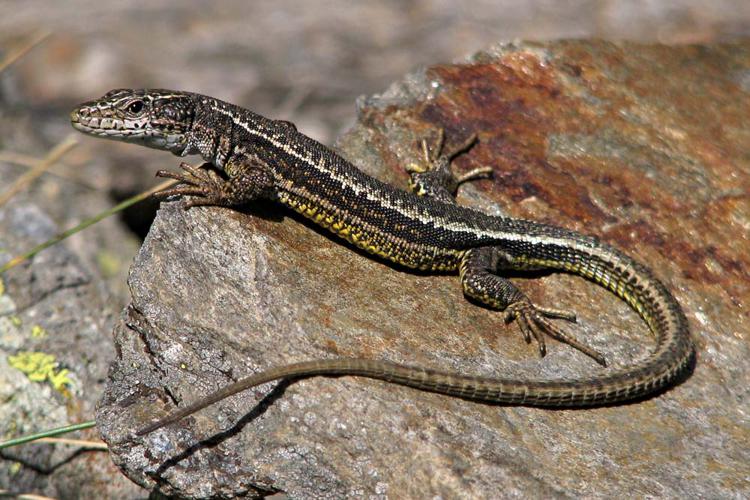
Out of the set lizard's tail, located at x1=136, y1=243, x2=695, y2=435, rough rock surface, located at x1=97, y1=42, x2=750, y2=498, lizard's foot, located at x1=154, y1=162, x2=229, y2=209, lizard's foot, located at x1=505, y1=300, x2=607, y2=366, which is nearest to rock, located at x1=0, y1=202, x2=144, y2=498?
rough rock surface, located at x1=97, y1=42, x2=750, y2=498

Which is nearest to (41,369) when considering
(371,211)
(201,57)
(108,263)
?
(108,263)

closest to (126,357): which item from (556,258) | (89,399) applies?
(89,399)

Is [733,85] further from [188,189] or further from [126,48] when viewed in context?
[126,48]

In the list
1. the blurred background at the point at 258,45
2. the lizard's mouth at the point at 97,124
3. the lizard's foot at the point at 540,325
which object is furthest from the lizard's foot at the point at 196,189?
the blurred background at the point at 258,45

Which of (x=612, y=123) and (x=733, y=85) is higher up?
(x=733, y=85)

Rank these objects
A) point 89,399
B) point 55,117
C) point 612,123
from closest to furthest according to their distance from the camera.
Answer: point 89,399, point 612,123, point 55,117

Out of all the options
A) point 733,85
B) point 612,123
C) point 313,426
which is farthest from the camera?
point 733,85

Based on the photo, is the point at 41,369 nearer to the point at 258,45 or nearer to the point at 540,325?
the point at 540,325

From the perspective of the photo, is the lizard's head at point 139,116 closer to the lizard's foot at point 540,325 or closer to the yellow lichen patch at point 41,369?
the yellow lichen patch at point 41,369
